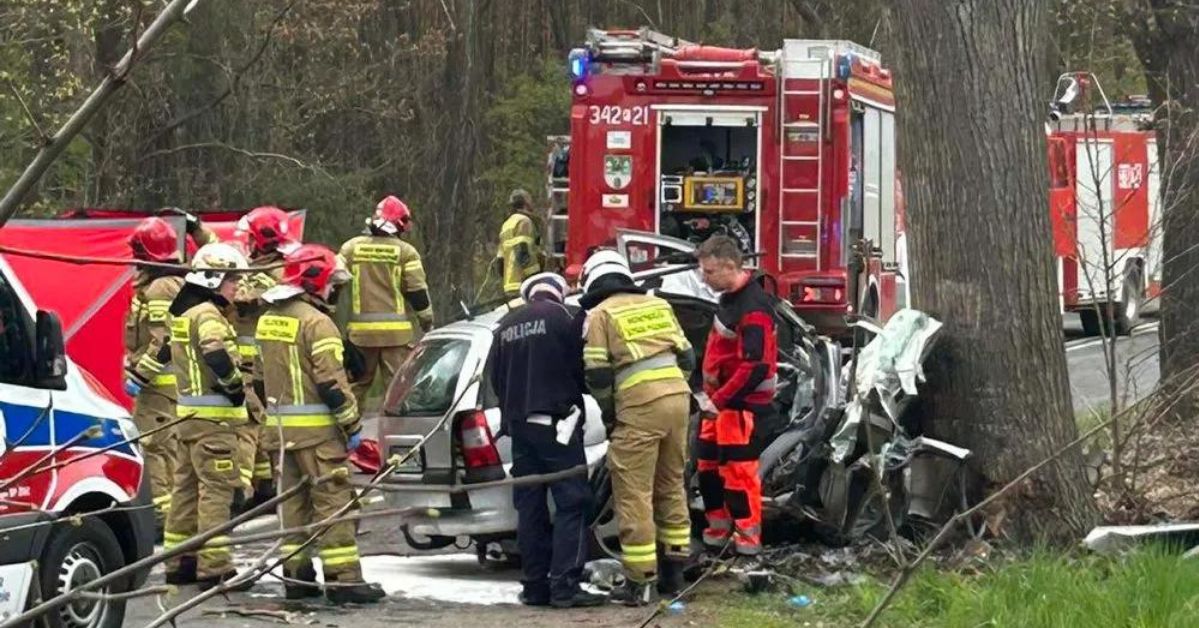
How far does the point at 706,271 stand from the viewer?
9156 mm

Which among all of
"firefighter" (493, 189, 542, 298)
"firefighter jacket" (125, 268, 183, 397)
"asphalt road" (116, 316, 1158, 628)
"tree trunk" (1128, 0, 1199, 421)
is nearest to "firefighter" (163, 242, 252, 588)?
"asphalt road" (116, 316, 1158, 628)

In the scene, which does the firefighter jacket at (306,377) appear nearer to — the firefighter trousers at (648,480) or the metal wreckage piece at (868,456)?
the firefighter trousers at (648,480)

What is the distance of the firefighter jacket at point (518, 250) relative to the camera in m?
14.8

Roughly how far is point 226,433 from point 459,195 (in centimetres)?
1505

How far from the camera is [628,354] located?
8828 mm

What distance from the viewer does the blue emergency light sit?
14953 mm

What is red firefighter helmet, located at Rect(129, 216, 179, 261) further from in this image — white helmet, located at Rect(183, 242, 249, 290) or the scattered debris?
the scattered debris

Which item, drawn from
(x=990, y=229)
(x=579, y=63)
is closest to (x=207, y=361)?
(x=990, y=229)

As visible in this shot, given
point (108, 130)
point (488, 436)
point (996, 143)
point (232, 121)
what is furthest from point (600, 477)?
point (232, 121)

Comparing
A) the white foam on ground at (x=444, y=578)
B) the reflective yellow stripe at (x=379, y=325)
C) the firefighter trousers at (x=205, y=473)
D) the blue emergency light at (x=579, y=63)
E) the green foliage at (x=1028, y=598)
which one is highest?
the blue emergency light at (x=579, y=63)

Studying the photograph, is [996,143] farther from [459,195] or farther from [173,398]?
[459,195]

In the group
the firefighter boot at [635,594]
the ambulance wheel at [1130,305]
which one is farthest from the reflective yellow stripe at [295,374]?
the ambulance wheel at [1130,305]

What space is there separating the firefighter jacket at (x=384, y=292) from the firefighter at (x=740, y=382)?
130 inches

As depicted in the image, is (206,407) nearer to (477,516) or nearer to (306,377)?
(306,377)
